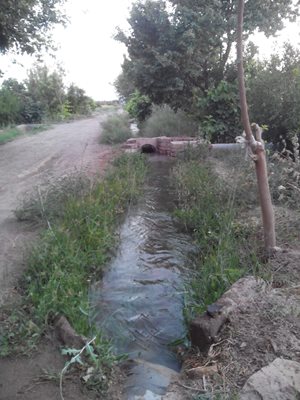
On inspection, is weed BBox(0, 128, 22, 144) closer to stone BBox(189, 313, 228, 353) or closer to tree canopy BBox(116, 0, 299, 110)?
tree canopy BBox(116, 0, 299, 110)

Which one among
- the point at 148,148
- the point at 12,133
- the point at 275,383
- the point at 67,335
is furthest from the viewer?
the point at 12,133

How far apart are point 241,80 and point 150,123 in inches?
420

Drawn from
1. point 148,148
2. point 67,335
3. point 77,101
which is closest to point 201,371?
point 67,335

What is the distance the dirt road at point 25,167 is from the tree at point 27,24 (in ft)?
10.6

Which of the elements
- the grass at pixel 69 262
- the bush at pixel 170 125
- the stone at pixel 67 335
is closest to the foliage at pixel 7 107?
the bush at pixel 170 125

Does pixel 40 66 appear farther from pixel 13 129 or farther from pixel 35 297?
pixel 35 297

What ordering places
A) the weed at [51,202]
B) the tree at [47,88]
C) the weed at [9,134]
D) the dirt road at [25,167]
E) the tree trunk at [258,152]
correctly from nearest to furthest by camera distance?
the tree trunk at [258,152], the dirt road at [25,167], the weed at [51,202], the weed at [9,134], the tree at [47,88]

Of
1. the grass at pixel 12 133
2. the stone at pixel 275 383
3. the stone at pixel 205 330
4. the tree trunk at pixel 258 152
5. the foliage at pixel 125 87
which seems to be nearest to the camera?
the stone at pixel 275 383

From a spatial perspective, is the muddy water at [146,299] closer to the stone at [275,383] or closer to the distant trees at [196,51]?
the stone at [275,383]

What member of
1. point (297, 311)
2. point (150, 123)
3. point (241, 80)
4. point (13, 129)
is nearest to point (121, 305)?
point (297, 311)

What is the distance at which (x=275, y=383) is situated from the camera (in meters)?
2.58

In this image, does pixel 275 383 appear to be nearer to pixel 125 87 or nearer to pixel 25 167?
pixel 25 167

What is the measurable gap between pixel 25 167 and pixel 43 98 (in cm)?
1830

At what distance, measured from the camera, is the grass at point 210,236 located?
3943mm
